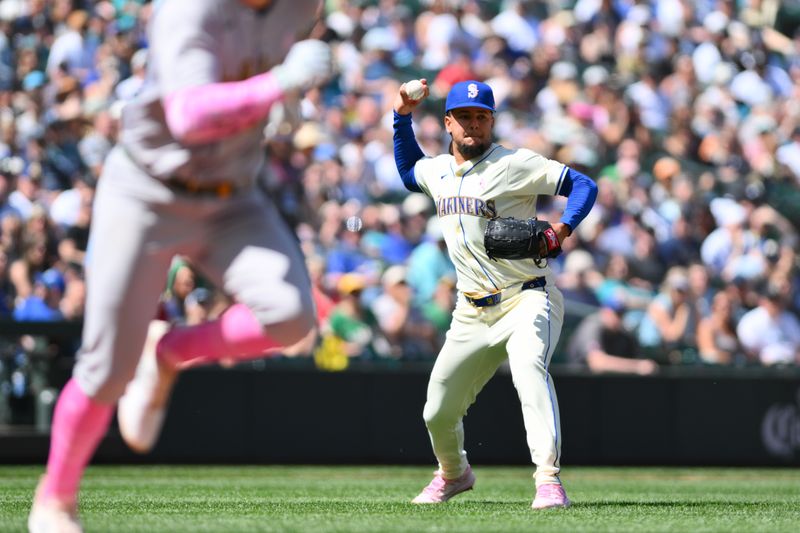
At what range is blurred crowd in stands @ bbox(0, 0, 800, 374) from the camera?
1305 centimetres

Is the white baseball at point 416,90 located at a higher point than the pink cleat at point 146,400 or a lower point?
higher

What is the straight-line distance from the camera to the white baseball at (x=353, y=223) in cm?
1376

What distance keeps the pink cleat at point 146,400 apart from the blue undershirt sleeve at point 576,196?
2.70 meters

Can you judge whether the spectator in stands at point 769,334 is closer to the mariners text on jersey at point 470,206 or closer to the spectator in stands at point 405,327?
the spectator in stands at point 405,327

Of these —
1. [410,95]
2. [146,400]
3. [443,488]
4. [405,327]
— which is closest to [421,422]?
[405,327]

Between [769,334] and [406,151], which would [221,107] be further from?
[769,334]

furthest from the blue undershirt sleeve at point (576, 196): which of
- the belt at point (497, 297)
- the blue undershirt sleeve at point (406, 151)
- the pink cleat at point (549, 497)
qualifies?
the pink cleat at point (549, 497)

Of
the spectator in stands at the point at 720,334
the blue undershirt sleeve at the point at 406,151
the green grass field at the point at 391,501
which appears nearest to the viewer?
the green grass field at the point at 391,501

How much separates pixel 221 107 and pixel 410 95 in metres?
2.56

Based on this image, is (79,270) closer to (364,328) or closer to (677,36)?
(364,328)

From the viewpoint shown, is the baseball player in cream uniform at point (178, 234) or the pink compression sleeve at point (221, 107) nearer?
the pink compression sleeve at point (221, 107)

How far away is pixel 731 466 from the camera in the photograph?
44.4 feet

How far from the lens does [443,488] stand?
7.82 m

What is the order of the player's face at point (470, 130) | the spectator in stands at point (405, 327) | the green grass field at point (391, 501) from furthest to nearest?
1. the spectator in stands at point (405, 327)
2. the player's face at point (470, 130)
3. the green grass field at point (391, 501)
